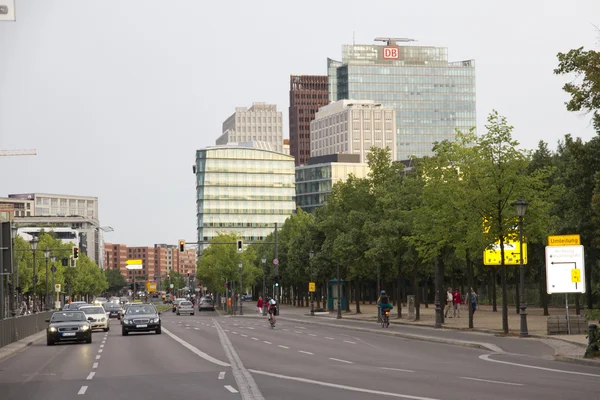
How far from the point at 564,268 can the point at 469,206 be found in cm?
741

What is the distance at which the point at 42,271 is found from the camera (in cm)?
12531

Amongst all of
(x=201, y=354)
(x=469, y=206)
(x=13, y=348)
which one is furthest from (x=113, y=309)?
(x=201, y=354)

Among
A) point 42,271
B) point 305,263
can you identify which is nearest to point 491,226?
point 305,263

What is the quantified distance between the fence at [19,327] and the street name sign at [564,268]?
2223cm

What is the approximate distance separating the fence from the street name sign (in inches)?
875

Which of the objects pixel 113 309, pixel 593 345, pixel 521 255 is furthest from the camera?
pixel 113 309

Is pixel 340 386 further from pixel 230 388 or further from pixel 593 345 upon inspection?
pixel 593 345

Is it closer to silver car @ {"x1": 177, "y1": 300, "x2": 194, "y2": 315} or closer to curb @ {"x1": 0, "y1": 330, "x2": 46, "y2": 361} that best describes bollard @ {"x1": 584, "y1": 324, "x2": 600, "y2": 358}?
curb @ {"x1": 0, "y1": 330, "x2": 46, "y2": 361}

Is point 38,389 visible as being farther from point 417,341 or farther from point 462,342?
point 417,341

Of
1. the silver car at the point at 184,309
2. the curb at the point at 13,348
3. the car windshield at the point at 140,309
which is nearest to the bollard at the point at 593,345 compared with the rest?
the curb at the point at 13,348

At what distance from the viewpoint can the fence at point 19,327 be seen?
41.2m

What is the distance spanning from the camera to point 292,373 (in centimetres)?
2386

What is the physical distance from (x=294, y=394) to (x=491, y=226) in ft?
88.7

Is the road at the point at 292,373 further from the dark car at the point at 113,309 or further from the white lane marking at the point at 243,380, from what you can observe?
the dark car at the point at 113,309
